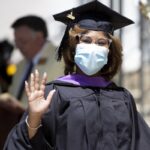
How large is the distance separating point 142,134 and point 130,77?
6.47 ft

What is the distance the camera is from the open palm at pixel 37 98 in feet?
10.8

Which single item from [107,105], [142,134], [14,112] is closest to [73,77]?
[107,105]

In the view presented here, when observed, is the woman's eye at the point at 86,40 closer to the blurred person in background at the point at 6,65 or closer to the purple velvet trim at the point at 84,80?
the purple velvet trim at the point at 84,80

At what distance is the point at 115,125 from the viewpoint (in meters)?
3.41

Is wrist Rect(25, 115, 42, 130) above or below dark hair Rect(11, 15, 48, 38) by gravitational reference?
below

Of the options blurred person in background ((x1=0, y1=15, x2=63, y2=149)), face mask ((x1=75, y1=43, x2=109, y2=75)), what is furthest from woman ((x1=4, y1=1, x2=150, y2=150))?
blurred person in background ((x1=0, y1=15, x2=63, y2=149))

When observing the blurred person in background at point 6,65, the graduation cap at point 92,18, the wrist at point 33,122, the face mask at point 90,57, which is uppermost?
the graduation cap at point 92,18

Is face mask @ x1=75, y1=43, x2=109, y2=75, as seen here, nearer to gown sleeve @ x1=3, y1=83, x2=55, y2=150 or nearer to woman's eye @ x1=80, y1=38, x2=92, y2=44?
woman's eye @ x1=80, y1=38, x2=92, y2=44

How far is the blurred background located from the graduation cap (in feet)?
4.89

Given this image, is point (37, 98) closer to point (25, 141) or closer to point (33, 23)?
point (25, 141)

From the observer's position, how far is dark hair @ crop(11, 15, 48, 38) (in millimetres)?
5262

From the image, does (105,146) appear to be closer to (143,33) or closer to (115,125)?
(115,125)

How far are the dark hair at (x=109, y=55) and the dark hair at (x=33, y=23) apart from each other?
5.53ft

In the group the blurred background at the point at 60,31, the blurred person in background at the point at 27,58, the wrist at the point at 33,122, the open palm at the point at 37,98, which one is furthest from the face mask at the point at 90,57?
the blurred background at the point at 60,31
